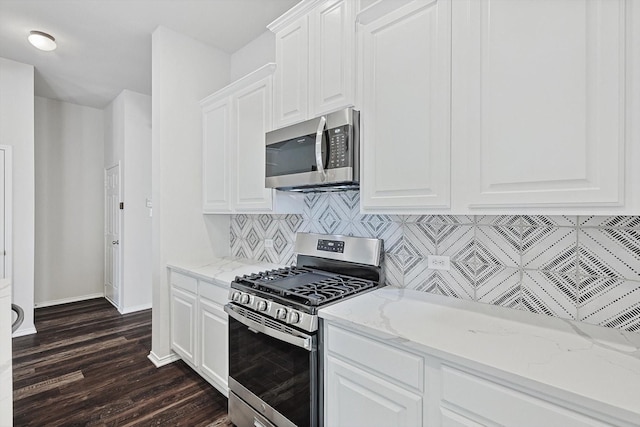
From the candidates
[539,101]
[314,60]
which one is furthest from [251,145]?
[539,101]

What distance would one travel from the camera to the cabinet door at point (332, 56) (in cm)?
173

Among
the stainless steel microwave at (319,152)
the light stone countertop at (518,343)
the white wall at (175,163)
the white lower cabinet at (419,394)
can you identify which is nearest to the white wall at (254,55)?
the white wall at (175,163)

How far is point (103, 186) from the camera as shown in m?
4.89

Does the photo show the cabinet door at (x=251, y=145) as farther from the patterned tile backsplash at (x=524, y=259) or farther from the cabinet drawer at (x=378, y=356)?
the cabinet drawer at (x=378, y=356)

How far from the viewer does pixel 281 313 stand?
161 cm

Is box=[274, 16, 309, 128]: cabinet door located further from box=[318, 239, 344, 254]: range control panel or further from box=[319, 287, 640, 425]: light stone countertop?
box=[319, 287, 640, 425]: light stone countertop

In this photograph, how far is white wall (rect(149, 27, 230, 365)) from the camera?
276cm

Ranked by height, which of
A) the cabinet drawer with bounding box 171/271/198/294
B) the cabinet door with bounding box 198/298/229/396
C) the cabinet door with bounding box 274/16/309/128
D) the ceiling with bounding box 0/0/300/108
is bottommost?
the cabinet door with bounding box 198/298/229/396

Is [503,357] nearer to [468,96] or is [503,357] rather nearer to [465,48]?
[468,96]

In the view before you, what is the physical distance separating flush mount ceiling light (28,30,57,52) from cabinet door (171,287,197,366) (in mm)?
2481

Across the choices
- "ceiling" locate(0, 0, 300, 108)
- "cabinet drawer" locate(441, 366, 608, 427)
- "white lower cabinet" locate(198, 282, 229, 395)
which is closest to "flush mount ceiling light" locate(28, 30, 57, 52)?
"ceiling" locate(0, 0, 300, 108)

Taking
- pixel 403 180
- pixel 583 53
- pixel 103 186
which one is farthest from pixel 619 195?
pixel 103 186

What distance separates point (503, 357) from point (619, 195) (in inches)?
24.4

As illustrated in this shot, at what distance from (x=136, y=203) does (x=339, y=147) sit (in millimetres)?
3629
